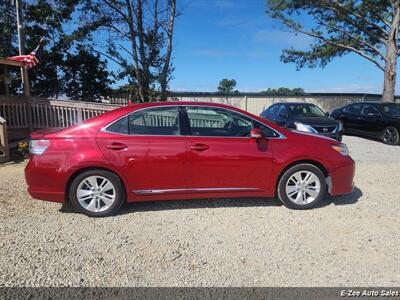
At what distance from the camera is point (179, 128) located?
164 inches

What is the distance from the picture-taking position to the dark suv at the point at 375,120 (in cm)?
1041

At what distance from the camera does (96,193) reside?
13.2ft

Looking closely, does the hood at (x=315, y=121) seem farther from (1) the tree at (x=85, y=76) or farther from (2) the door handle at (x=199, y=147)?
(1) the tree at (x=85, y=76)

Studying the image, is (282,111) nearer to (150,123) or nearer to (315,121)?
(315,121)

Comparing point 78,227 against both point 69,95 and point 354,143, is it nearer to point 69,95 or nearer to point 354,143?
point 354,143

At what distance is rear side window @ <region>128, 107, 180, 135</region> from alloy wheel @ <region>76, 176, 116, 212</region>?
79 cm

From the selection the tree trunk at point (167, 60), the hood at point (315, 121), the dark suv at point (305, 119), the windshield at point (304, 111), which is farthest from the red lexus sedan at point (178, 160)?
the tree trunk at point (167, 60)

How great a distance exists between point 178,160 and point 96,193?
46.8 inches

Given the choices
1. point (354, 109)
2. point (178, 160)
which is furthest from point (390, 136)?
point (178, 160)

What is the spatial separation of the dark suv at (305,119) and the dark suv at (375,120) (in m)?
2.23

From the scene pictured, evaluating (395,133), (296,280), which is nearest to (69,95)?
(395,133)

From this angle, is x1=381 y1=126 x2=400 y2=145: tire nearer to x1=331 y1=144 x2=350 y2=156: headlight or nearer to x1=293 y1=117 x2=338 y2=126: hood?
x1=293 y1=117 x2=338 y2=126: hood

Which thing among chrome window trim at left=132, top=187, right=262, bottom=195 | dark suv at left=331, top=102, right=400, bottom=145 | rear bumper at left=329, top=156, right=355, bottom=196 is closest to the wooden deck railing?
chrome window trim at left=132, top=187, right=262, bottom=195

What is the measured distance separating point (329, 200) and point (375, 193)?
1033 mm
